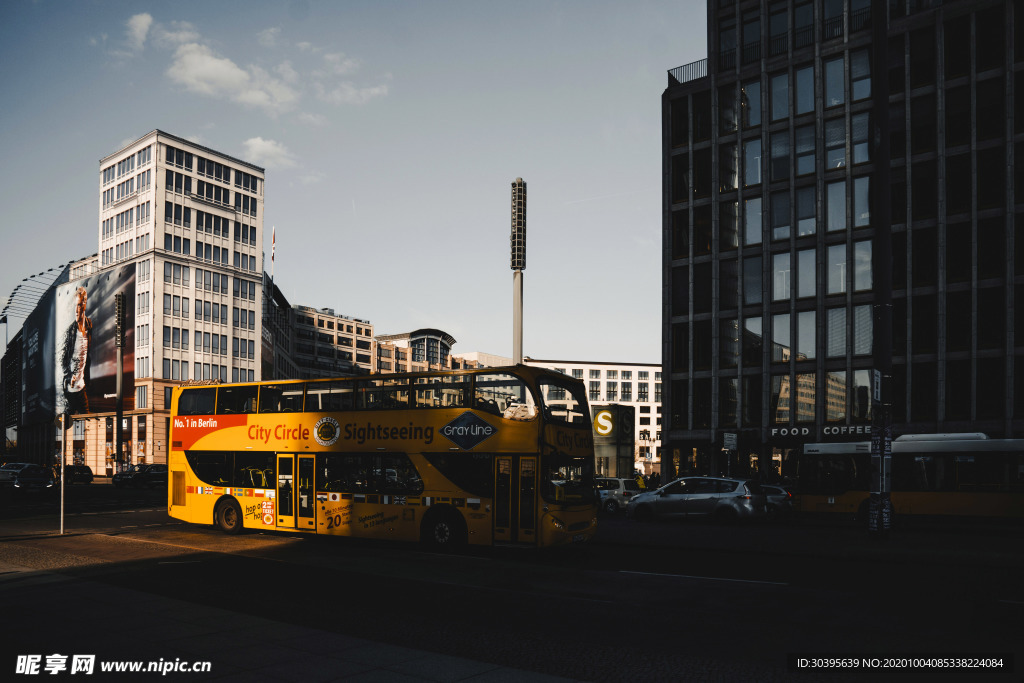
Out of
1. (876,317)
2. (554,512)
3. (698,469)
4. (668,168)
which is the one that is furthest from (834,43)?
(554,512)

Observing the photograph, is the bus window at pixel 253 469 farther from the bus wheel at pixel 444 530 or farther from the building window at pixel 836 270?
the building window at pixel 836 270

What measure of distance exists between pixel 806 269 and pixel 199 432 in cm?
3582

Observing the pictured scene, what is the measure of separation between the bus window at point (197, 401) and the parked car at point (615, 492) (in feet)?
56.5

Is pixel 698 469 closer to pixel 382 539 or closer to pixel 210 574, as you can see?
pixel 382 539

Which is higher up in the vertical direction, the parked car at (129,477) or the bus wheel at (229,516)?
the bus wheel at (229,516)

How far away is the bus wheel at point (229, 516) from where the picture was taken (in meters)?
21.8

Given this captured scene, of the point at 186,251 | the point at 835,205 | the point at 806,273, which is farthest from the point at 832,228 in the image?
the point at 186,251

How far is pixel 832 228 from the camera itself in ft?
151

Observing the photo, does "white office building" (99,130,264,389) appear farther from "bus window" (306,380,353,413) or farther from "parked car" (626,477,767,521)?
"bus window" (306,380,353,413)

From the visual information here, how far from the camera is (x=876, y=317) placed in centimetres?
2298

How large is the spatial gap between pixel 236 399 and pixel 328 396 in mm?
3348

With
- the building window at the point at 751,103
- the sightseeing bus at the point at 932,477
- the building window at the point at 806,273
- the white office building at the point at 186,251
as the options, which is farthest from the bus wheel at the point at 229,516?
the white office building at the point at 186,251

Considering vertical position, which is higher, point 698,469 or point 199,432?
point 199,432

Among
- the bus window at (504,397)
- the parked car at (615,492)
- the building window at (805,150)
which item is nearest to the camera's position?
the bus window at (504,397)
